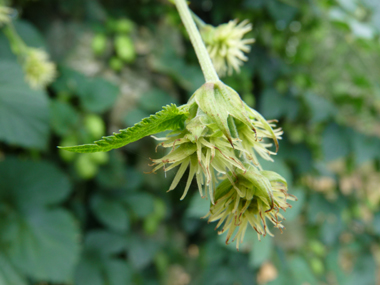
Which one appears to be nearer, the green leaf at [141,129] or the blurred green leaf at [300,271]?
the green leaf at [141,129]

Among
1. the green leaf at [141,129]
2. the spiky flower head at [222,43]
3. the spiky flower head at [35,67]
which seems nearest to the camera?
the green leaf at [141,129]

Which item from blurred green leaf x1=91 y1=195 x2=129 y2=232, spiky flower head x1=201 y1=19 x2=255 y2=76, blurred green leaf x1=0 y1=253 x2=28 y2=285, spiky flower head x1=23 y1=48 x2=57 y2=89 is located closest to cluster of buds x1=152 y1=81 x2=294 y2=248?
spiky flower head x1=201 y1=19 x2=255 y2=76

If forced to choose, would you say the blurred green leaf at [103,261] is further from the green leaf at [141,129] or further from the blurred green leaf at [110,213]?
the green leaf at [141,129]

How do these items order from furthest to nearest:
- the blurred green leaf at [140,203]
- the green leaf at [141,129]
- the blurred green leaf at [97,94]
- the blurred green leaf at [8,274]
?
the blurred green leaf at [140,203] < the blurred green leaf at [97,94] < the blurred green leaf at [8,274] < the green leaf at [141,129]

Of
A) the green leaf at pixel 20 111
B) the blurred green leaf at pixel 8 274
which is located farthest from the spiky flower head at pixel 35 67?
the blurred green leaf at pixel 8 274

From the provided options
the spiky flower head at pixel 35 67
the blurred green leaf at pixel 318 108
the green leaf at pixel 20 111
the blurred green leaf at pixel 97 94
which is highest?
the spiky flower head at pixel 35 67

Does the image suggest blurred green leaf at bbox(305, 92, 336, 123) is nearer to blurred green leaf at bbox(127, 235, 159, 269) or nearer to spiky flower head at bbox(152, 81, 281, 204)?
blurred green leaf at bbox(127, 235, 159, 269)

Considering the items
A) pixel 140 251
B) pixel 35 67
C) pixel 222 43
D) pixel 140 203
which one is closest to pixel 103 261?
pixel 140 251

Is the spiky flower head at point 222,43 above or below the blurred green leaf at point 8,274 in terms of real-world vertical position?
above
